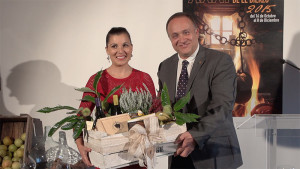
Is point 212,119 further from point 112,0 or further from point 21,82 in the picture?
point 21,82

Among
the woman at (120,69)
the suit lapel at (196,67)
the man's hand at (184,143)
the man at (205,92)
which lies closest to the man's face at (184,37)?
the man at (205,92)

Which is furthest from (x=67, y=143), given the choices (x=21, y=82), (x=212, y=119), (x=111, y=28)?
(x=212, y=119)

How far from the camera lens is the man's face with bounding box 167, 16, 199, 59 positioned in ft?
8.29

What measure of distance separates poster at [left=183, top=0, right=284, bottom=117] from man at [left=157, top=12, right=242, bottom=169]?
9.7 inches

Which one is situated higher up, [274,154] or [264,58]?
[264,58]

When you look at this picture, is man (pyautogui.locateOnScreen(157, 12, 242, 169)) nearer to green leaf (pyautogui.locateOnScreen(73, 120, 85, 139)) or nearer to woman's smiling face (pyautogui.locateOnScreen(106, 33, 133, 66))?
woman's smiling face (pyautogui.locateOnScreen(106, 33, 133, 66))

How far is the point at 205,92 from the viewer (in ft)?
7.25

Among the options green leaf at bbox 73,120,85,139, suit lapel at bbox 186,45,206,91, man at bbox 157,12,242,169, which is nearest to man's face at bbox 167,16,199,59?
man at bbox 157,12,242,169

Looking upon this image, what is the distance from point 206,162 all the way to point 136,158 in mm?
806

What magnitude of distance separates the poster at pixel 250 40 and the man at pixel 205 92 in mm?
246

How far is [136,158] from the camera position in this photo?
1.61m

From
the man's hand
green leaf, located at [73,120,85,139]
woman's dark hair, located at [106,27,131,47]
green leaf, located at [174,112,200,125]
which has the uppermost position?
woman's dark hair, located at [106,27,131,47]

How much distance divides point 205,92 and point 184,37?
0.52m

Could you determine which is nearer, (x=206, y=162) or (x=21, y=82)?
(x=206, y=162)
